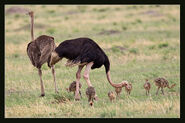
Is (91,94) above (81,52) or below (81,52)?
below

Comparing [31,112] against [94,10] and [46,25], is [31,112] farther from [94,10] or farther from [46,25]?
[94,10]

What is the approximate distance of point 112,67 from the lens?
61.0 ft

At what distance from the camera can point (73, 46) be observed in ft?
41.5

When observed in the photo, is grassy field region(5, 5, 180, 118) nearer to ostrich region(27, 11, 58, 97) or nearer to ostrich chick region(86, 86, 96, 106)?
ostrich chick region(86, 86, 96, 106)

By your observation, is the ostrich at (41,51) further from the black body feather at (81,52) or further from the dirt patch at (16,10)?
the dirt patch at (16,10)

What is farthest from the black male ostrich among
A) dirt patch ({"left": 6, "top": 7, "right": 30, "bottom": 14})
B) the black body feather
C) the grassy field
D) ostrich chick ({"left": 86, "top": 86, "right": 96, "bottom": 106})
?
dirt patch ({"left": 6, "top": 7, "right": 30, "bottom": 14})

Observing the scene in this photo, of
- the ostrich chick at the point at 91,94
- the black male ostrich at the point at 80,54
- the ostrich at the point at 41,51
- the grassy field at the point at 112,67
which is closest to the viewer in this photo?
the grassy field at the point at 112,67

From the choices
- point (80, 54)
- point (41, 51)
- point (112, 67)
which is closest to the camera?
point (80, 54)

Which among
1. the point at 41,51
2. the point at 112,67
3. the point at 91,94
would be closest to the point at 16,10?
the point at 112,67

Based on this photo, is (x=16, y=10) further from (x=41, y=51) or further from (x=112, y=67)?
(x=41, y=51)

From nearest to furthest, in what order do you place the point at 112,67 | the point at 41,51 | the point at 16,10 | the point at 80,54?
the point at 80,54 < the point at 41,51 < the point at 112,67 < the point at 16,10

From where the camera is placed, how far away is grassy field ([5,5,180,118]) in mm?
11352

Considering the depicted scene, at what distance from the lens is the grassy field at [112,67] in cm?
1135

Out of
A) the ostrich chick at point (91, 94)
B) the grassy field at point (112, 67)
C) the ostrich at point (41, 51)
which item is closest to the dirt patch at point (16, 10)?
the grassy field at point (112, 67)
